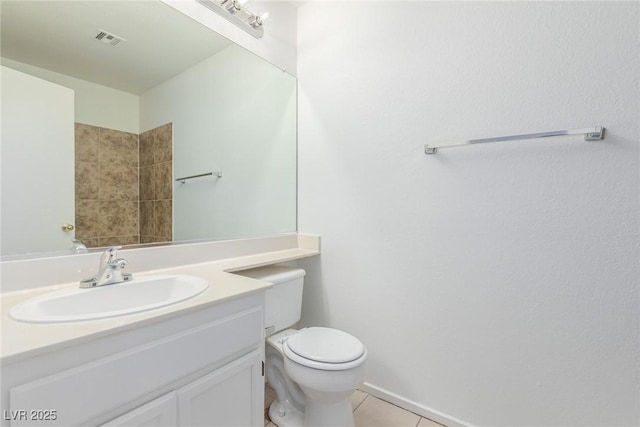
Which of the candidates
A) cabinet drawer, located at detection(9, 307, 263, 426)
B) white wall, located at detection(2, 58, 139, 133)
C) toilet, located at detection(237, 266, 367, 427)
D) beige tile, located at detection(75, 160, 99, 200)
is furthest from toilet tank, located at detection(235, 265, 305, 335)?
white wall, located at detection(2, 58, 139, 133)

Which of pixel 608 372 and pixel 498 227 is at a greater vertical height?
pixel 498 227

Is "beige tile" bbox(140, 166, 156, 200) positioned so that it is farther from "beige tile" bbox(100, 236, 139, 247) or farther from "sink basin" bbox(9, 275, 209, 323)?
"sink basin" bbox(9, 275, 209, 323)

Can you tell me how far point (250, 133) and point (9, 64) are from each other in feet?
3.45

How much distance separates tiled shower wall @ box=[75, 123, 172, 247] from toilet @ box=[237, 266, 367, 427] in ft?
1.77

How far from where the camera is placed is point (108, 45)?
1.22 meters

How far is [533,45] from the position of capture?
1.17m

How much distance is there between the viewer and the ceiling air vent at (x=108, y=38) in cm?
119

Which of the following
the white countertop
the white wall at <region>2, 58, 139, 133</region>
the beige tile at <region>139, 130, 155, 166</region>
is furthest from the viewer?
the beige tile at <region>139, 130, 155, 166</region>

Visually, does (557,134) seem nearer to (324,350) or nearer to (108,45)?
(324,350)

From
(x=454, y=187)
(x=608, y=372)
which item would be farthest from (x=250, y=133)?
(x=608, y=372)

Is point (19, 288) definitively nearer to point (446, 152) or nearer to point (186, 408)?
point (186, 408)

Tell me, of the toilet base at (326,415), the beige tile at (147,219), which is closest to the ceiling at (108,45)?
the beige tile at (147,219)

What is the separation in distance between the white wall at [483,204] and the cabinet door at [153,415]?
3.48 feet

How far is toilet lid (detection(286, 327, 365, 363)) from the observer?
1206 mm
